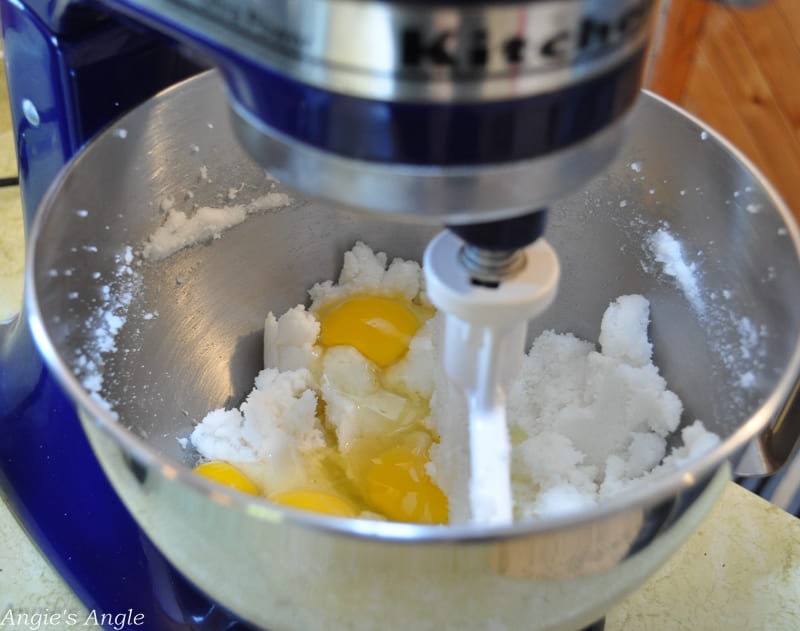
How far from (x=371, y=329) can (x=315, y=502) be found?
194 millimetres

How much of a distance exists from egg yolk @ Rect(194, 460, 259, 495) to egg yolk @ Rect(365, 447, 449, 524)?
0.10m

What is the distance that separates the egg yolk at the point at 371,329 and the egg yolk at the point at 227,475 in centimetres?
16

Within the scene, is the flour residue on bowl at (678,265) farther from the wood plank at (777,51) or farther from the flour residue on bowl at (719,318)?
the wood plank at (777,51)

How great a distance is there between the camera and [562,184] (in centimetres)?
34

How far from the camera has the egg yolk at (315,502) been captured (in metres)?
0.62

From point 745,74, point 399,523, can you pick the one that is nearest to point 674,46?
point 745,74

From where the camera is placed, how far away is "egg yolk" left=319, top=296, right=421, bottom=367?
0.76 m

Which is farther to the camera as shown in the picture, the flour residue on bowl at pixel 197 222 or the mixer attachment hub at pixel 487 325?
the flour residue on bowl at pixel 197 222

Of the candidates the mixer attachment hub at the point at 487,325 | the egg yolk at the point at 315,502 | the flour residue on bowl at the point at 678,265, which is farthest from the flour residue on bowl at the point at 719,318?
the egg yolk at the point at 315,502

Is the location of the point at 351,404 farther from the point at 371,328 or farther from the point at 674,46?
the point at 674,46

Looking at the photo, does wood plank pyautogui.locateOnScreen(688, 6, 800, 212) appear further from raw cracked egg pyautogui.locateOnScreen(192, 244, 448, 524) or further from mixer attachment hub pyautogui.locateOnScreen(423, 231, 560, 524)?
mixer attachment hub pyautogui.locateOnScreen(423, 231, 560, 524)

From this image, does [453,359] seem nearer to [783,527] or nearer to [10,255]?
[783,527]

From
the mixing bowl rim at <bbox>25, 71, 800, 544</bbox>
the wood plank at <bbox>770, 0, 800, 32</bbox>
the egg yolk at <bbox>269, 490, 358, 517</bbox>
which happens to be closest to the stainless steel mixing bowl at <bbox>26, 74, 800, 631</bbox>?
the mixing bowl rim at <bbox>25, 71, 800, 544</bbox>

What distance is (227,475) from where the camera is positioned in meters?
0.65
